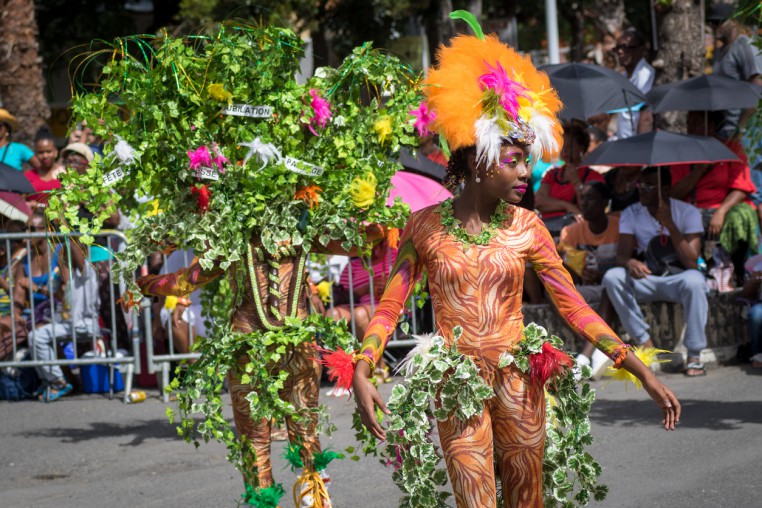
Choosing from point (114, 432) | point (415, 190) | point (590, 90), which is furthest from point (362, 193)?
point (590, 90)

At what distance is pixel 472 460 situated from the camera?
3.87 meters

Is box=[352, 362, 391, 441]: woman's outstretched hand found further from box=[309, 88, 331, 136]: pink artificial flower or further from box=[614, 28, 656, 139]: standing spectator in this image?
box=[614, 28, 656, 139]: standing spectator

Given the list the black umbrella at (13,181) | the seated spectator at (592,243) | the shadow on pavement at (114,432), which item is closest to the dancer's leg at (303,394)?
the shadow on pavement at (114,432)

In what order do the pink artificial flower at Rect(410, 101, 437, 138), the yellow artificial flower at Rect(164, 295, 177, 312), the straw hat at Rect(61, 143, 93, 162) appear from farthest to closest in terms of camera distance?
the straw hat at Rect(61, 143, 93, 162)
the yellow artificial flower at Rect(164, 295, 177, 312)
the pink artificial flower at Rect(410, 101, 437, 138)

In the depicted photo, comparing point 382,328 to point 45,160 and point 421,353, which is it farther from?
point 45,160

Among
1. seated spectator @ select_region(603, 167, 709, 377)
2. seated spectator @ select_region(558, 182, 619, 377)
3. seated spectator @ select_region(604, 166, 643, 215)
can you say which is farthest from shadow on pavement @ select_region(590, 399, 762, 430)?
seated spectator @ select_region(604, 166, 643, 215)

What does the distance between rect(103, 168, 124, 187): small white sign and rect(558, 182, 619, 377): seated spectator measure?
201 inches

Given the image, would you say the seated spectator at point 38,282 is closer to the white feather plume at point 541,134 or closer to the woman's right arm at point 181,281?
the woman's right arm at point 181,281

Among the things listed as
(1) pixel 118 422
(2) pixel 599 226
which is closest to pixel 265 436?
(1) pixel 118 422

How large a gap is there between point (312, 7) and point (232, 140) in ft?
44.0

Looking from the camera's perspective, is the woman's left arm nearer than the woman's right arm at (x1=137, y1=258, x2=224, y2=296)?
Yes

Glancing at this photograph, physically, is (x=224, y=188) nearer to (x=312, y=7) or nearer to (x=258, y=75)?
(x=258, y=75)

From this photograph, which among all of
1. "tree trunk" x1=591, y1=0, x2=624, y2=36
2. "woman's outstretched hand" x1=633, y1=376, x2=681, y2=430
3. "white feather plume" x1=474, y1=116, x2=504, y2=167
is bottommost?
"woman's outstretched hand" x1=633, y1=376, x2=681, y2=430

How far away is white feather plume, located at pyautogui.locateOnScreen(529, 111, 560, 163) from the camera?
409 centimetres
